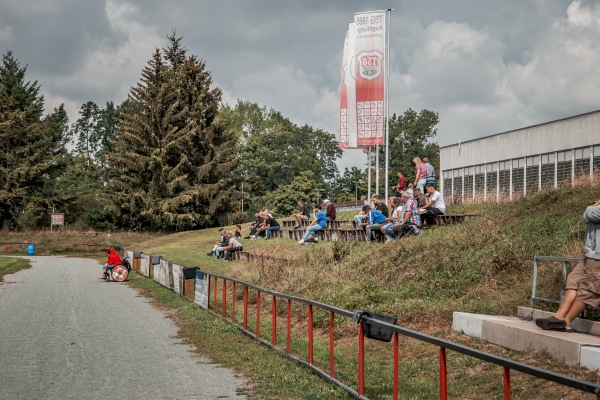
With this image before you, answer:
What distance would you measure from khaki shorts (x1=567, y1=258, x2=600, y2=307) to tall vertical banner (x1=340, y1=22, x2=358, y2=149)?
24709mm

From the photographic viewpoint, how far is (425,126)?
11212cm

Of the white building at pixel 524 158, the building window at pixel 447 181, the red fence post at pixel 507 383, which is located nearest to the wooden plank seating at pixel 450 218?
the white building at pixel 524 158

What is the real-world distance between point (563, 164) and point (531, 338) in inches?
1320

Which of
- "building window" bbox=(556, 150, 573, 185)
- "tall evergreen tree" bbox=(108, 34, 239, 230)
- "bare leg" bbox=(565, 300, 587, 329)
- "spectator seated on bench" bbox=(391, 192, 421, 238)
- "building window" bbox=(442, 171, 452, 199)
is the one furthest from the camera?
"tall evergreen tree" bbox=(108, 34, 239, 230)

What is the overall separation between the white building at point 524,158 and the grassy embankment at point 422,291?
11.6 metres

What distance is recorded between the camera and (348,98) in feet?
110

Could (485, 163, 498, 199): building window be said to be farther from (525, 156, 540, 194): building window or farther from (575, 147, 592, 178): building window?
(575, 147, 592, 178): building window

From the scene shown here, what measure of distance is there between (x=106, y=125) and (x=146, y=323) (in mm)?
109290

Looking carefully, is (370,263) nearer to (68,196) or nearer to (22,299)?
(22,299)

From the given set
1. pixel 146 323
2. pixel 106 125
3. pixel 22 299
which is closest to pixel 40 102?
pixel 106 125

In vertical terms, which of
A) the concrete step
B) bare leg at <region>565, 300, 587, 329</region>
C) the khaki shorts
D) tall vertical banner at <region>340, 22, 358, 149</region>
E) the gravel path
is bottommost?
the gravel path

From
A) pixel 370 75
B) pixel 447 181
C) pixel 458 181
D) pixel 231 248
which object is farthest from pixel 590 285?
pixel 447 181

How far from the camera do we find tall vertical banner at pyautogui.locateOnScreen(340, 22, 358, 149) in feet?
110

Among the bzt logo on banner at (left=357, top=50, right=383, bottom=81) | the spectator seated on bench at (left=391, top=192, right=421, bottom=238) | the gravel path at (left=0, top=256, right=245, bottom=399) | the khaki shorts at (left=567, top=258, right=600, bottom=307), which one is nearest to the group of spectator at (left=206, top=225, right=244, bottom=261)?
the gravel path at (left=0, top=256, right=245, bottom=399)
